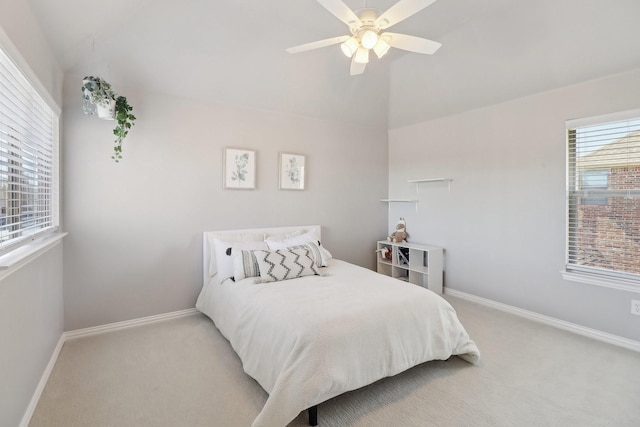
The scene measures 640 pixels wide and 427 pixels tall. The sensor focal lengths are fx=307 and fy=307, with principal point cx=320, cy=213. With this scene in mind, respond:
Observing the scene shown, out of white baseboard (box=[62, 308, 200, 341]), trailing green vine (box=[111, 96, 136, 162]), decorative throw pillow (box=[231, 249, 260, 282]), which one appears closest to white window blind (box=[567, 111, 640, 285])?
decorative throw pillow (box=[231, 249, 260, 282])

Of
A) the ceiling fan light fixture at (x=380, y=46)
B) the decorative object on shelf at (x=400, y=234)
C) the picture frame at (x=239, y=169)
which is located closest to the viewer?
the ceiling fan light fixture at (x=380, y=46)

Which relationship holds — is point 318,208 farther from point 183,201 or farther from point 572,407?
point 572,407

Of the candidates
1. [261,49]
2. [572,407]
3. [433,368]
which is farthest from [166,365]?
[261,49]

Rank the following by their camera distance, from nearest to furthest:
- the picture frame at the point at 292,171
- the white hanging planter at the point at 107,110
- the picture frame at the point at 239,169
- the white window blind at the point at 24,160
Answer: the white window blind at the point at 24,160
the white hanging planter at the point at 107,110
the picture frame at the point at 239,169
the picture frame at the point at 292,171

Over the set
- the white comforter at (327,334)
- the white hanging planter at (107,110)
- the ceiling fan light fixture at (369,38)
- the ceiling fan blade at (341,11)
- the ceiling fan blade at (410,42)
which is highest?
the ceiling fan blade at (341,11)

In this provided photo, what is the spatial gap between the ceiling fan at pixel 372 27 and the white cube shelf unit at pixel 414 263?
2.61 metres

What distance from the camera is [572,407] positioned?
6.21 feet

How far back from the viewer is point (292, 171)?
4004 millimetres

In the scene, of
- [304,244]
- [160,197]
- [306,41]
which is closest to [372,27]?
[306,41]

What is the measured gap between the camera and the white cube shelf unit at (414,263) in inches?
157

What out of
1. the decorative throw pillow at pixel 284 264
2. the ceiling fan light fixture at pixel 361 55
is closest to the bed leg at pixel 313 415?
the decorative throw pillow at pixel 284 264

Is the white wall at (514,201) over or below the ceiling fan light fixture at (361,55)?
below

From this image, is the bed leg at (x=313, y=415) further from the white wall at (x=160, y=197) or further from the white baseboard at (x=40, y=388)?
the white wall at (x=160, y=197)

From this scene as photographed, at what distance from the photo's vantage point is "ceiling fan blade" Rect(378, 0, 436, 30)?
1.67 m
